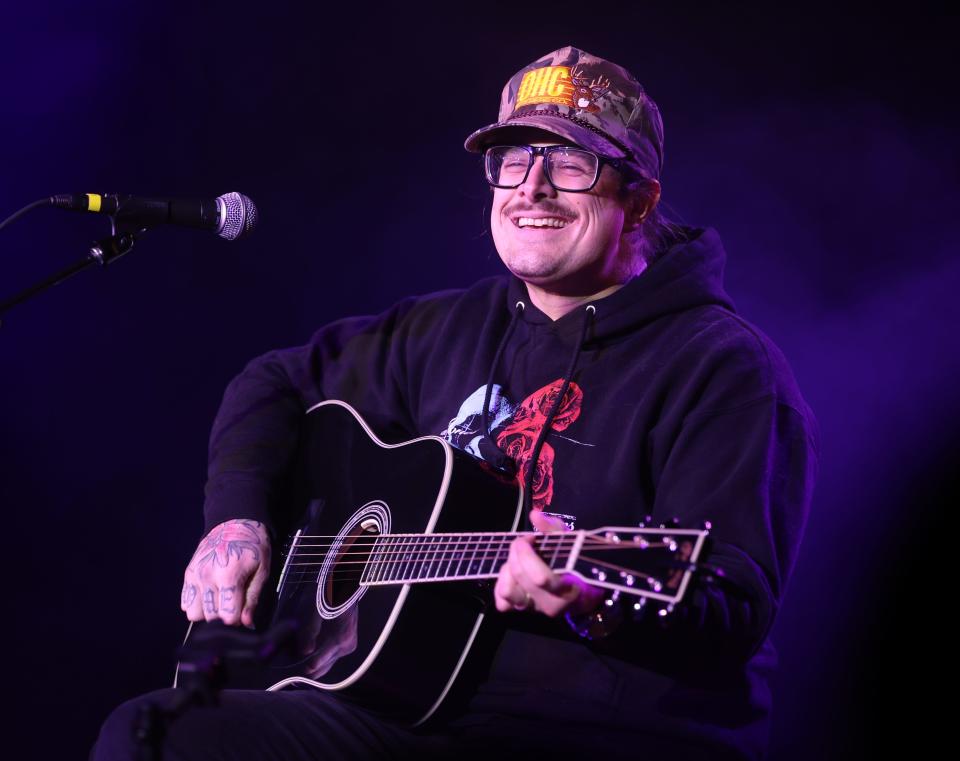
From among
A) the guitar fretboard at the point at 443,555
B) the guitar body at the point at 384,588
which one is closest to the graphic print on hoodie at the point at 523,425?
the guitar body at the point at 384,588

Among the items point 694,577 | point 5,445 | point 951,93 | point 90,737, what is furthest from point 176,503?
point 951,93

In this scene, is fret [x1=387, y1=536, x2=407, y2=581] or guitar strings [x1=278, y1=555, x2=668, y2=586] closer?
guitar strings [x1=278, y1=555, x2=668, y2=586]

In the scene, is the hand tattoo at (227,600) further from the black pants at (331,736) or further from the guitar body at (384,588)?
the black pants at (331,736)

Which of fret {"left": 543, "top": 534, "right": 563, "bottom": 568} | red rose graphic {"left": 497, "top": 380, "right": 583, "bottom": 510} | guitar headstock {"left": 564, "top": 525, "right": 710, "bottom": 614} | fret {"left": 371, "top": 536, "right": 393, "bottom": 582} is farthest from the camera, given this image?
Answer: red rose graphic {"left": 497, "top": 380, "right": 583, "bottom": 510}

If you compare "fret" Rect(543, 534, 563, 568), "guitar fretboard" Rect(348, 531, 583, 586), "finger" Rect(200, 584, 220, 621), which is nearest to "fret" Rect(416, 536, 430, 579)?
"guitar fretboard" Rect(348, 531, 583, 586)

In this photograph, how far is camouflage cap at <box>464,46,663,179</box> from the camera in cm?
262

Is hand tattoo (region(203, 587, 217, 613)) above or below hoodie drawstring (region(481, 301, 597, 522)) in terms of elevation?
below

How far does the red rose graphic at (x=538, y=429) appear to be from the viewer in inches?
94.3

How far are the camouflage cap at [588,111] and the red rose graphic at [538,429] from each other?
0.68 meters

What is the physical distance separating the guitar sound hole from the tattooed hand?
0.92 feet

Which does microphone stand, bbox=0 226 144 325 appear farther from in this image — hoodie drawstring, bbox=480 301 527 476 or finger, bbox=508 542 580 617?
finger, bbox=508 542 580 617

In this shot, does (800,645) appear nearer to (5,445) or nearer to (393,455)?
(393,455)

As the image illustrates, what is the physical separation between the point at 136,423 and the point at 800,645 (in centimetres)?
259

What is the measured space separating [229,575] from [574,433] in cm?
98
